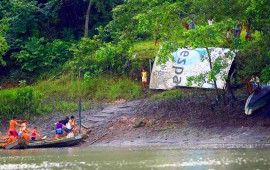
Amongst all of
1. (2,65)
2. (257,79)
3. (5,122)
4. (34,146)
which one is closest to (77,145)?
(34,146)

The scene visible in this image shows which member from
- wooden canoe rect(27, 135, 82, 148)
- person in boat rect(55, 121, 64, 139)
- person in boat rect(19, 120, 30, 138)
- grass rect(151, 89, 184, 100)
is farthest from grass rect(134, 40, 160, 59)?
person in boat rect(19, 120, 30, 138)

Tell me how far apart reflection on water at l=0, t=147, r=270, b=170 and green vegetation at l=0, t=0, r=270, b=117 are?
4.23 metres

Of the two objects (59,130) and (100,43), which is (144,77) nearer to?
(100,43)

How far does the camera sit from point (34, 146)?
2927 centimetres

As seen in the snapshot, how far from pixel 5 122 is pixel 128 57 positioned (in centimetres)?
651

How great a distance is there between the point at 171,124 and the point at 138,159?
7.08 metres

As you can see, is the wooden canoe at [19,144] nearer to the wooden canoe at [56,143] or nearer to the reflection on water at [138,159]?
the wooden canoe at [56,143]

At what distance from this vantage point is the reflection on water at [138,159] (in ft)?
69.7

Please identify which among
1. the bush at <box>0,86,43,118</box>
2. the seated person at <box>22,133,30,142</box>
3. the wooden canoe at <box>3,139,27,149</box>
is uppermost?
the bush at <box>0,86,43,118</box>

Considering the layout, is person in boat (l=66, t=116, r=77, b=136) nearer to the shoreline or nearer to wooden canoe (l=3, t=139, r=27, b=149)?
the shoreline

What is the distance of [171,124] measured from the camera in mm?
30203

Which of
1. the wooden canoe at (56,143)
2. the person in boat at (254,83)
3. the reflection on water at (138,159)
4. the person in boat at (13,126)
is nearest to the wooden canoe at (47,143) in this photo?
the wooden canoe at (56,143)

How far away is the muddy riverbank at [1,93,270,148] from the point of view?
2803 centimetres

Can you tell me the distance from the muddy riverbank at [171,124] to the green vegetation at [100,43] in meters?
1.11
